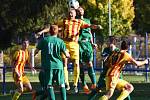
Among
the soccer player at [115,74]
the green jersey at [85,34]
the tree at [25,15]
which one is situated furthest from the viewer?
the tree at [25,15]

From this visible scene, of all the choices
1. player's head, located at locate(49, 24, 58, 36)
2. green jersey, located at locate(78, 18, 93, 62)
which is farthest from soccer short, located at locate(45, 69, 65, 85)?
green jersey, located at locate(78, 18, 93, 62)

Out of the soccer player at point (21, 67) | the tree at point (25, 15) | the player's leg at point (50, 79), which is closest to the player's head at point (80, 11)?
the soccer player at point (21, 67)

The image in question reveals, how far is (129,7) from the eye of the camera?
63.4m

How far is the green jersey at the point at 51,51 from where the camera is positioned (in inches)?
548

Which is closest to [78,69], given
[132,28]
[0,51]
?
[0,51]

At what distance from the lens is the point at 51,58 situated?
14102 mm

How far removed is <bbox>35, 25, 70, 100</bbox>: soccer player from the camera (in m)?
13.9

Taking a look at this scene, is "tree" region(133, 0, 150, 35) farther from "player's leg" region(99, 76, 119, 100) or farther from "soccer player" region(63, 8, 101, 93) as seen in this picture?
"player's leg" region(99, 76, 119, 100)

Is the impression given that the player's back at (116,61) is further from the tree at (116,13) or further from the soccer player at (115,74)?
the tree at (116,13)

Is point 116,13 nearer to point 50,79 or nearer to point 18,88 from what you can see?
point 18,88

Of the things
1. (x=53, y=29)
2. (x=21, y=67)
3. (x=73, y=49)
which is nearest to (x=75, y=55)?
(x=73, y=49)

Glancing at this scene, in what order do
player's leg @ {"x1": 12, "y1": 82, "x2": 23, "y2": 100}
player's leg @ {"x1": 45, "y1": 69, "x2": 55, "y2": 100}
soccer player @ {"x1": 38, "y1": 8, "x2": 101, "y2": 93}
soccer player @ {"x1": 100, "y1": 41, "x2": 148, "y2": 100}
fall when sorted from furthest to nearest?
1. player's leg @ {"x1": 12, "y1": 82, "x2": 23, "y2": 100}
2. soccer player @ {"x1": 38, "y1": 8, "x2": 101, "y2": 93}
3. soccer player @ {"x1": 100, "y1": 41, "x2": 148, "y2": 100}
4. player's leg @ {"x1": 45, "y1": 69, "x2": 55, "y2": 100}

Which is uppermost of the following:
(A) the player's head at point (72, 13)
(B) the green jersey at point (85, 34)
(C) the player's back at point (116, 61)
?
(A) the player's head at point (72, 13)

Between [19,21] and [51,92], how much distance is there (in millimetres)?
22692
